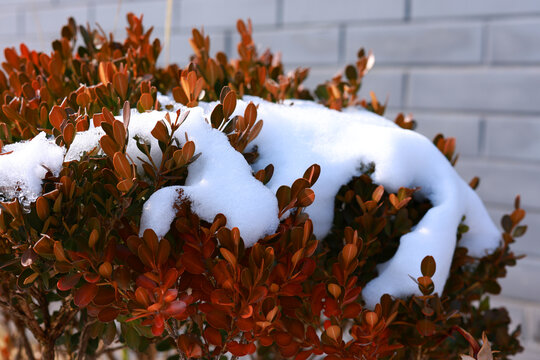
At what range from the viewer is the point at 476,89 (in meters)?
2.20

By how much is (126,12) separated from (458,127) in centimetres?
171

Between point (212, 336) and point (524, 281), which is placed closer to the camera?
point (212, 336)

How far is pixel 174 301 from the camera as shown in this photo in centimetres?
74

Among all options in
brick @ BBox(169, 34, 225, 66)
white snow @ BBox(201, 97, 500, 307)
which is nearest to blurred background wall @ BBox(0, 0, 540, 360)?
brick @ BBox(169, 34, 225, 66)

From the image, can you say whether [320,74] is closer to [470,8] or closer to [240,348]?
[470,8]

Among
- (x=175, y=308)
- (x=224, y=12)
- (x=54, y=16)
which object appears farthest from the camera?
(x=54, y=16)

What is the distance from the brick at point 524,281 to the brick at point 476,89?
1.94ft

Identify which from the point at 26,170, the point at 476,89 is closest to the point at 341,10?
the point at 476,89

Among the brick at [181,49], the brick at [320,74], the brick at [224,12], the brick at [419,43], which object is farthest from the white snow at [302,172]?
the brick at [181,49]

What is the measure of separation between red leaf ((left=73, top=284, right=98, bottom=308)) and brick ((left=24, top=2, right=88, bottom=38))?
254 centimetres

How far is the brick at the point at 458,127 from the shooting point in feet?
7.30

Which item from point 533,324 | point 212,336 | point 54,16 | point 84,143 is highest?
point 54,16

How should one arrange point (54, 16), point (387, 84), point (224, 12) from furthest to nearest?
point (54, 16) < point (224, 12) < point (387, 84)

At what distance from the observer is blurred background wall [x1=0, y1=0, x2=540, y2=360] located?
212 centimetres
